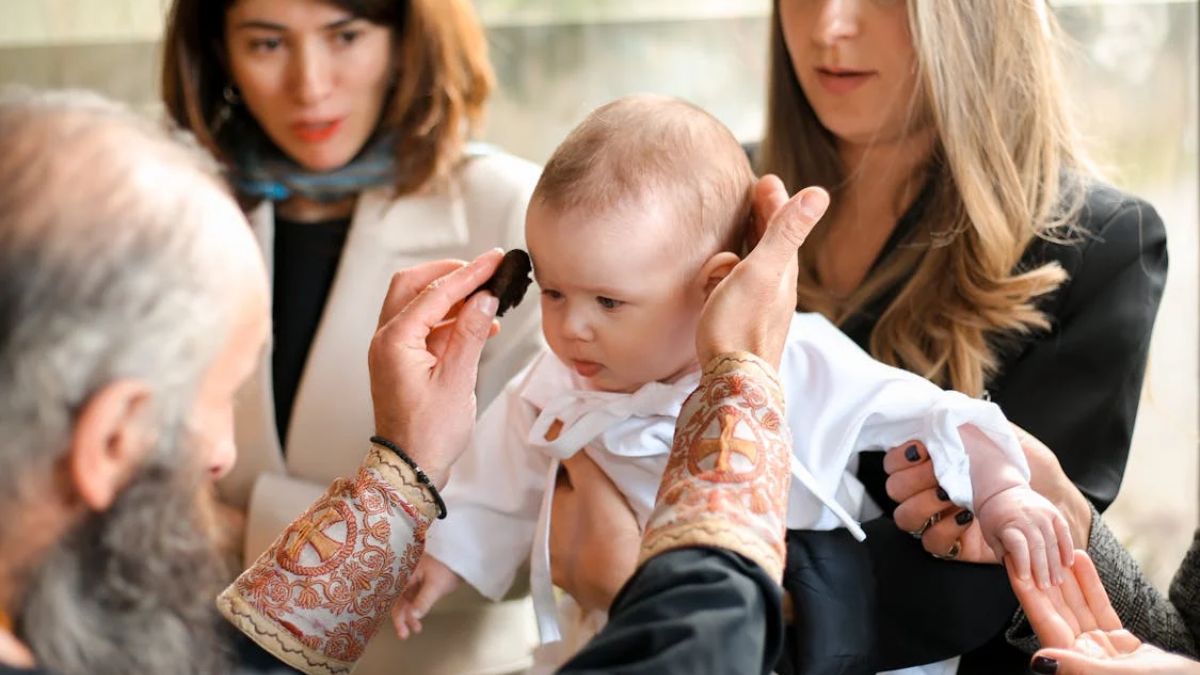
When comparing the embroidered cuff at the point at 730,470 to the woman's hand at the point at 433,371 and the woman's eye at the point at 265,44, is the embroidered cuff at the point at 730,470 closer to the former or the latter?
the woman's hand at the point at 433,371

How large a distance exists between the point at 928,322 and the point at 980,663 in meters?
0.50

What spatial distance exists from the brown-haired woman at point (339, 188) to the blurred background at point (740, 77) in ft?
2.53

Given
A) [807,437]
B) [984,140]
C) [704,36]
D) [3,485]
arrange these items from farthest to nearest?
[704,36] < [984,140] < [807,437] < [3,485]

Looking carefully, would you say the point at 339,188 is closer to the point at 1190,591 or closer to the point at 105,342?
the point at 105,342

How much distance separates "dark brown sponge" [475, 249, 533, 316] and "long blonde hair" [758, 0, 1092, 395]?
0.59 meters

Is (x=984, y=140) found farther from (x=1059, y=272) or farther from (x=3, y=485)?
(x=3, y=485)

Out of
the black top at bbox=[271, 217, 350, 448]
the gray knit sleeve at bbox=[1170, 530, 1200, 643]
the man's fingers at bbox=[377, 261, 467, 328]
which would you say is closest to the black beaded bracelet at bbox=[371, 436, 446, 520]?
the man's fingers at bbox=[377, 261, 467, 328]

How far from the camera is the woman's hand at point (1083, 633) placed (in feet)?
4.87

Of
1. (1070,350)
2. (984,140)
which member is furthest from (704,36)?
(1070,350)

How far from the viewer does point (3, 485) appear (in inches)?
42.2

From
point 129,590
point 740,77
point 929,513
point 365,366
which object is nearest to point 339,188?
point 365,366

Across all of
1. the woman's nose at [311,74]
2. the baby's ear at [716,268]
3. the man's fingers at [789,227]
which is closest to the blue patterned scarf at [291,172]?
the woman's nose at [311,74]

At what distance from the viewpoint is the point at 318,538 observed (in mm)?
1546

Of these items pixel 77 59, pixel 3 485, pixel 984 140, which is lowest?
pixel 77 59
